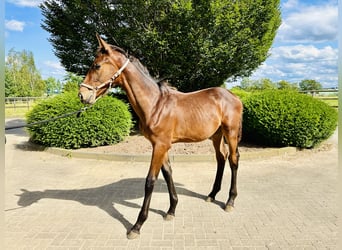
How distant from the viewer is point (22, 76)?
4016 cm

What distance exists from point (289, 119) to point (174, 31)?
443 centimetres

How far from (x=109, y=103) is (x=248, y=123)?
4224mm

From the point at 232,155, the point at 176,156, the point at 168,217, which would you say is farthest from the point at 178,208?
the point at 176,156

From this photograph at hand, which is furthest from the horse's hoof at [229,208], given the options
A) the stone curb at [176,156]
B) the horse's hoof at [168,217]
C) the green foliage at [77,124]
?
the green foliage at [77,124]

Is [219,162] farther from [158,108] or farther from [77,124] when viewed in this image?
[77,124]

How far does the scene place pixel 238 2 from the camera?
29.7 feet

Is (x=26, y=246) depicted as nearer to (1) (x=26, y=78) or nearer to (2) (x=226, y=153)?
(2) (x=226, y=153)

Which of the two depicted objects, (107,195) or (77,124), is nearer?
(107,195)

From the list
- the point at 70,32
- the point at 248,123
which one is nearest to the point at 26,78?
the point at 70,32

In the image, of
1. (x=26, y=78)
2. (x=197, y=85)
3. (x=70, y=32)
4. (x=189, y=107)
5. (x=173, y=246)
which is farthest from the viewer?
(x=26, y=78)

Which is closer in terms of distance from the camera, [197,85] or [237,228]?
[237,228]

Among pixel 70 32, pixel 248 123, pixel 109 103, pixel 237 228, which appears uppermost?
pixel 70 32

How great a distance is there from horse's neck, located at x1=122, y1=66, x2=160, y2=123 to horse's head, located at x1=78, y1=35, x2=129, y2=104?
0.14 metres

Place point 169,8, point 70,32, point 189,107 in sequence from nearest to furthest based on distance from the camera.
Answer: point 189,107 → point 169,8 → point 70,32
